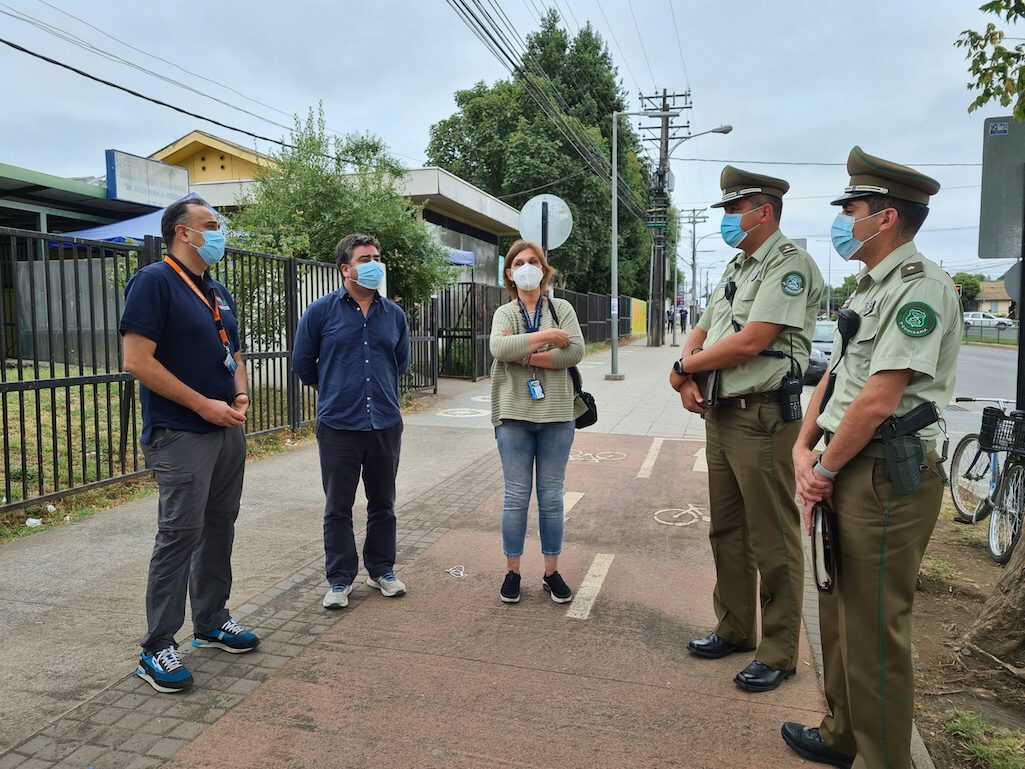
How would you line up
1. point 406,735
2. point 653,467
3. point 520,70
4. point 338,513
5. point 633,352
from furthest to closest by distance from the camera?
point 633,352
point 520,70
point 653,467
point 338,513
point 406,735

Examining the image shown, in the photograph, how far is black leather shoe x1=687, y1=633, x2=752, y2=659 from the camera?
3.62 m

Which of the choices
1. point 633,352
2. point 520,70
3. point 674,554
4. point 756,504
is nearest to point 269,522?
point 674,554

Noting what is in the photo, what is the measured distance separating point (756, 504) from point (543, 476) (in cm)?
128

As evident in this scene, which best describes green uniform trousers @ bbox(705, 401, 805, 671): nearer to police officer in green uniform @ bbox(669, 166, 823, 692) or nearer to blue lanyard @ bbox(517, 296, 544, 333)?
police officer in green uniform @ bbox(669, 166, 823, 692)

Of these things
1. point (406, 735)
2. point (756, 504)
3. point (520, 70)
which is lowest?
point (406, 735)

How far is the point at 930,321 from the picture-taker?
2320mm

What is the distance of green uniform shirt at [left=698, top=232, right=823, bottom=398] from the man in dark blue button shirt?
1893 mm

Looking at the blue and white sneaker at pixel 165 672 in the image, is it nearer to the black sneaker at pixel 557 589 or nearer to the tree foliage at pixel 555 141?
the black sneaker at pixel 557 589

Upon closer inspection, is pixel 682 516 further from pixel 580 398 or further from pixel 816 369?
pixel 816 369

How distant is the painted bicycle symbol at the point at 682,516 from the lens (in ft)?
19.9

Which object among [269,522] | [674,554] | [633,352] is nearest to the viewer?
[674,554]

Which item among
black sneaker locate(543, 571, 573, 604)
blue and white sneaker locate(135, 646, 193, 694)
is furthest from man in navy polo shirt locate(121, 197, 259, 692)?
black sneaker locate(543, 571, 573, 604)

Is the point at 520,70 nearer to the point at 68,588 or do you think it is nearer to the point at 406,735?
the point at 68,588

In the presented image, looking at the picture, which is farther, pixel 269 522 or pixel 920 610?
pixel 269 522
